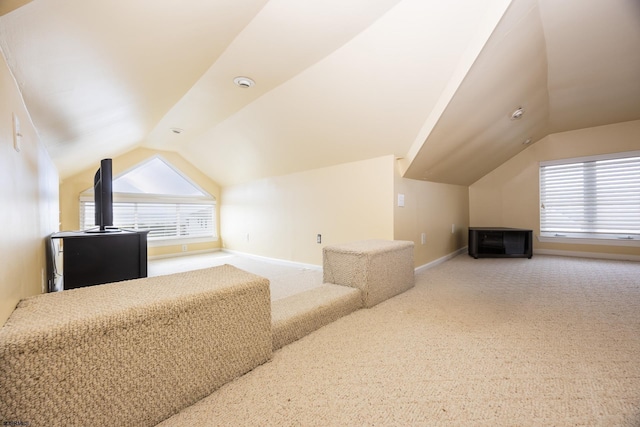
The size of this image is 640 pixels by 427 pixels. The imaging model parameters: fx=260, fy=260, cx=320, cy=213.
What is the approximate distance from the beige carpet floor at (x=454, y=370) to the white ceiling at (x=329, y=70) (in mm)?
1444

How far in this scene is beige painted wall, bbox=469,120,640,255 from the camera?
348 cm

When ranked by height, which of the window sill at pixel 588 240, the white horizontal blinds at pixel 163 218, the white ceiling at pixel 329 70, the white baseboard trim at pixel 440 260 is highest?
the white ceiling at pixel 329 70

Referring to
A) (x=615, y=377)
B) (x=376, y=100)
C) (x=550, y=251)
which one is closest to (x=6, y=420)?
(x=615, y=377)

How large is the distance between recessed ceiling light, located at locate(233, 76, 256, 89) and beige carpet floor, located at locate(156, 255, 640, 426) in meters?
1.94

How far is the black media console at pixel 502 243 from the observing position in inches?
146

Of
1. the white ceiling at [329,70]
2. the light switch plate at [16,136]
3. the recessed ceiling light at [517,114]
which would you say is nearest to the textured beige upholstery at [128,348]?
the light switch plate at [16,136]

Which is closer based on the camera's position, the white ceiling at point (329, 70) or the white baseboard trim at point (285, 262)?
the white ceiling at point (329, 70)

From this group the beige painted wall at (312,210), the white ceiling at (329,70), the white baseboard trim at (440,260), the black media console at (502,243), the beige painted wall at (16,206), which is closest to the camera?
the beige painted wall at (16,206)

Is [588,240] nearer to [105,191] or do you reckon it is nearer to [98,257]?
[98,257]

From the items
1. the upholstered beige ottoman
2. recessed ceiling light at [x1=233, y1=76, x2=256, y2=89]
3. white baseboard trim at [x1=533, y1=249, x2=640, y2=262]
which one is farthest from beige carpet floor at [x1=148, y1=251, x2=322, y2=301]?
white baseboard trim at [x1=533, y1=249, x2=640, y2=262]

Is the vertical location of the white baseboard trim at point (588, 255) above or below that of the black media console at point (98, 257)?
below

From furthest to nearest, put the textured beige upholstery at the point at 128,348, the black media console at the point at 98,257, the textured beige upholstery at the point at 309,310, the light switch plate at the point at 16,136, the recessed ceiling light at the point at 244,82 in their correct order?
the recessed ceiling light at the point at 244,82, the black media console at the point at 98,257, the textured beige upholstery at the point at 309,310, the light switch plate at the point at 16,136, the textured beige upholstery at the point at 128,348

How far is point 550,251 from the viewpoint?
3963 mm

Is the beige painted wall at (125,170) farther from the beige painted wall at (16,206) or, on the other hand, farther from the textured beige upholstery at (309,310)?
the textured beige upholstery at (309,310)
